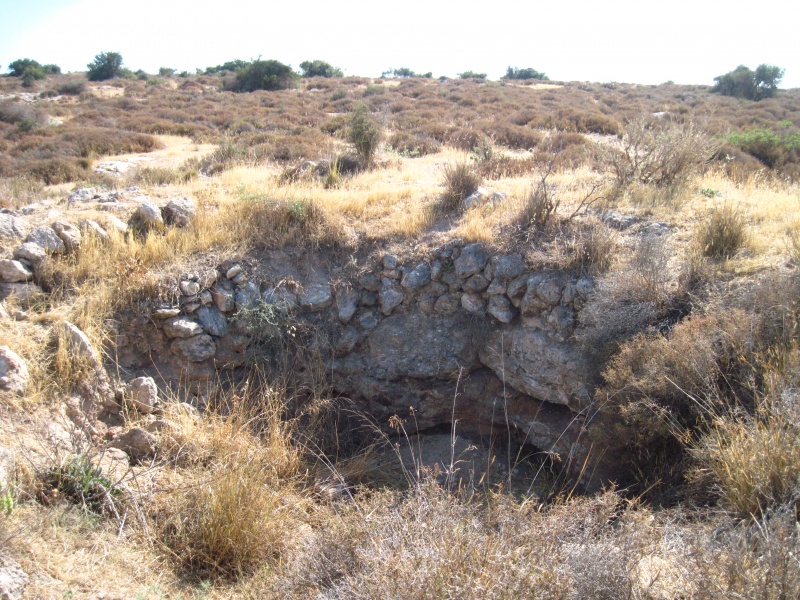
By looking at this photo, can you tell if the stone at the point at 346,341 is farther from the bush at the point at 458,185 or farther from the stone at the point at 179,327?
the bush at the point at 458,185

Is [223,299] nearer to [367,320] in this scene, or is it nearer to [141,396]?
[141,396]

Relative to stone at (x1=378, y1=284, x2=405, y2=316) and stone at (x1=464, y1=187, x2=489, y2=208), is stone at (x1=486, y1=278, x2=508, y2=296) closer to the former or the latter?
stone at (x1=378, y1=284, x2=405, y2=316)

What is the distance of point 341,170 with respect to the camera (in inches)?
373

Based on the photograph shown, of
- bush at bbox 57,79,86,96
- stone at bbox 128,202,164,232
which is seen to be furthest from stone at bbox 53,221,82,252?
bush at bbox 57,79,86,96

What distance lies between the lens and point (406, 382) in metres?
5.93

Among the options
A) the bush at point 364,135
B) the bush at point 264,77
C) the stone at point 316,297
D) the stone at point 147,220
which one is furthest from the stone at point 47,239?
the bush at point 264,77

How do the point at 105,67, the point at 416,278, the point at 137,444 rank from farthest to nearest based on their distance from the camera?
the point at 105,67 → the point at 416,278 → the point at 137,444

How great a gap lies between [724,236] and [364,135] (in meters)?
6.53

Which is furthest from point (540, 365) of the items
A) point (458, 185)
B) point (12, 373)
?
point (12, 373)

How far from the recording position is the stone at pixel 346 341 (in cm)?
586

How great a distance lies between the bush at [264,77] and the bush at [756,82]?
888 inches

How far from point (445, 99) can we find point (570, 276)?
1893 cm

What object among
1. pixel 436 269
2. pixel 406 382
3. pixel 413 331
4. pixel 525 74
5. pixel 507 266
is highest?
pixel 525 74

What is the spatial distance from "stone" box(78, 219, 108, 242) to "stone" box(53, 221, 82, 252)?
130 millimetres
